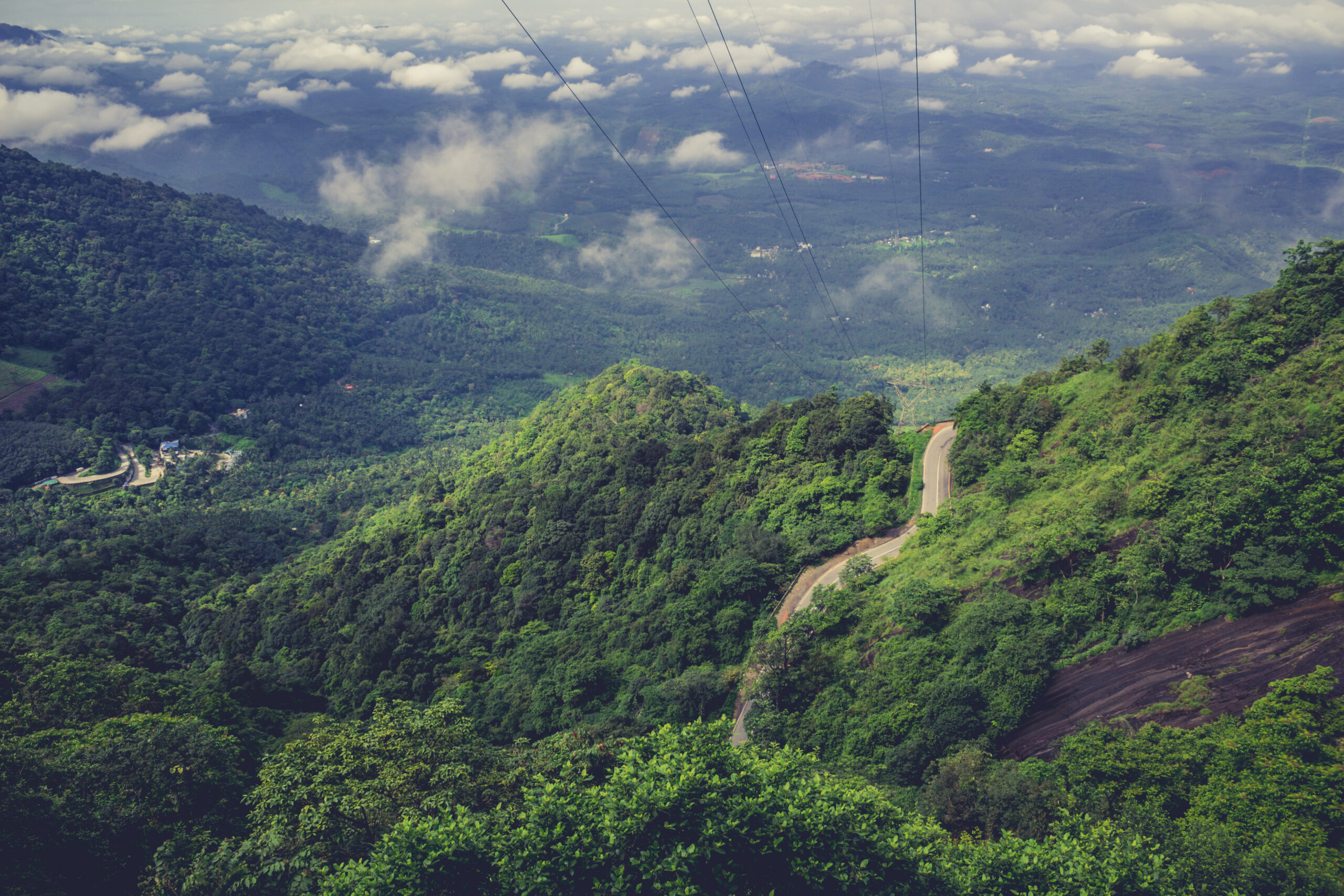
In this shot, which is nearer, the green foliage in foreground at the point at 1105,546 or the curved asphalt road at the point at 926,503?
the green foliage in foreground at the point at 1105,546

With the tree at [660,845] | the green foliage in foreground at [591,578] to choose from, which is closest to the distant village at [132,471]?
the green foliage in foreground at [591,578]

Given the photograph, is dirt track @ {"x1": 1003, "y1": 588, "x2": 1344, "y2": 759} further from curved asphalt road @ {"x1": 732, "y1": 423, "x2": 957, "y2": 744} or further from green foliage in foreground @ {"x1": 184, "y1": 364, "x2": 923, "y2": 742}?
green foliage in foreground @ {"x1": 184, "y1": 364, "x2": 923, "y2": 742}

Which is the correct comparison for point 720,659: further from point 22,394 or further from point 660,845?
point 22,394

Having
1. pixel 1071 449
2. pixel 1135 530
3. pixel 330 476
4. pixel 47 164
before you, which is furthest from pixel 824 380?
pixel 47 164

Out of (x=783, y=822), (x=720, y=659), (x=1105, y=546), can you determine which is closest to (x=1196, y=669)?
(x=1105, y=546)

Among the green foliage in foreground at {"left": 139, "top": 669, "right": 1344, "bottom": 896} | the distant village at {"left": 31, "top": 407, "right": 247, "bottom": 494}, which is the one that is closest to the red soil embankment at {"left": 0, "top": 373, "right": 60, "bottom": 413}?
the distant village at {"left": 31, "top": 407, "right": 247, "bottom": 494}

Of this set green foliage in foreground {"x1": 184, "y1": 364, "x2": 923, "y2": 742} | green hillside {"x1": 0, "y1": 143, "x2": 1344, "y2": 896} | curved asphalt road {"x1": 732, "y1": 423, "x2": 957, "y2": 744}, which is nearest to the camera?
green hillside {"x1": 0, "y1": 143, "x2": 1344, "y2": 896}

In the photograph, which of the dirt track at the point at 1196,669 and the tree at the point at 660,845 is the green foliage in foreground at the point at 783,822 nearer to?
the tree at the point at 660,845
